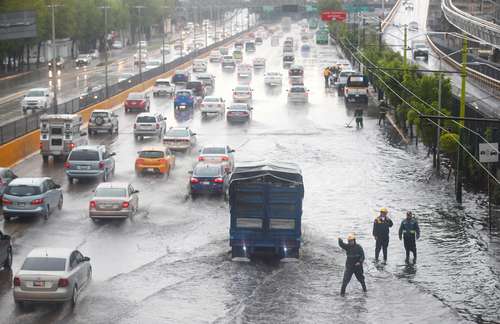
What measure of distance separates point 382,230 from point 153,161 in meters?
18.4

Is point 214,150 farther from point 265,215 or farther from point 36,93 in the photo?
point 36,93

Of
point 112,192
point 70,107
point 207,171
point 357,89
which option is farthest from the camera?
point 357,89

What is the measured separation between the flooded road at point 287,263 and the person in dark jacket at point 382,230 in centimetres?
55

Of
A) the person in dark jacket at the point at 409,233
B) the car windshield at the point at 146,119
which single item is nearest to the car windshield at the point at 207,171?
→ the person in dark jacket at the point at 409,233

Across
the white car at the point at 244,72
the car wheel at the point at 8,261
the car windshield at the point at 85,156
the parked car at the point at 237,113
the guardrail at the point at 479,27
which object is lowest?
the white car at the point at 244,72

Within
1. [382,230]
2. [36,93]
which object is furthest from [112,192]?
[36,93]

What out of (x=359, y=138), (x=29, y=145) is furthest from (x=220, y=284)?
(x=359, y=138)

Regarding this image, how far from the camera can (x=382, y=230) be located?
30.3m

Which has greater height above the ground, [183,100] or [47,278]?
[47,278]

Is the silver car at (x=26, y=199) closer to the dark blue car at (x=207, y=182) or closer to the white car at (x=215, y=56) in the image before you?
the dark blue car at (x=207, y=182)

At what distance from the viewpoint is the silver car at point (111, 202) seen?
35906 millimetres

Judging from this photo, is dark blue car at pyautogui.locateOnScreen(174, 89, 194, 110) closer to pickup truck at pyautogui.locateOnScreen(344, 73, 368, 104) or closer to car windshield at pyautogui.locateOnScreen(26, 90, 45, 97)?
car windshield at pyautogui.locateOnScreen(26, 90, 45, 97)

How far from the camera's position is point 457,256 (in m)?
31.8

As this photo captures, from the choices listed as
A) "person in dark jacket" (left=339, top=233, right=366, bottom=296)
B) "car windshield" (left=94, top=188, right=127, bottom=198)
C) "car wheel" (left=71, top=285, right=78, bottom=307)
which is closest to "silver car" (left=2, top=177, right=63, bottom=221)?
"car windshield" (left=94, top=188, right=127, bottom=198)
